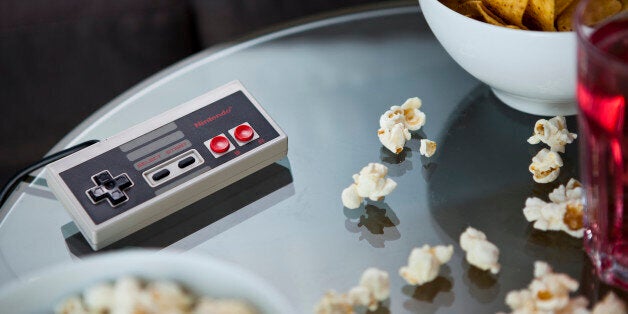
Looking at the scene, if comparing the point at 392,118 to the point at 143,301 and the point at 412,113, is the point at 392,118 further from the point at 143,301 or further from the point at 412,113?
the point at 143,301

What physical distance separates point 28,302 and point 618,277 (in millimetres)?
436

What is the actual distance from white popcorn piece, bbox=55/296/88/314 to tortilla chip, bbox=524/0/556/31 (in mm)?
448

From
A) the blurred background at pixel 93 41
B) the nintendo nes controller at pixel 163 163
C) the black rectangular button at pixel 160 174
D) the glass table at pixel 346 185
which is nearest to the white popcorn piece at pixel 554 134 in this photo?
the glass table at pixel 346 185

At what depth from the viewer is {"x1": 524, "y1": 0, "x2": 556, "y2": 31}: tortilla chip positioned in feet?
2.55

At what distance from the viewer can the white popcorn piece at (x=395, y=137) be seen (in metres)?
0.83

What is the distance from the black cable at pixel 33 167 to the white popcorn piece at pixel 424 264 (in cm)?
33

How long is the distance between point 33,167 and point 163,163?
0.14 m

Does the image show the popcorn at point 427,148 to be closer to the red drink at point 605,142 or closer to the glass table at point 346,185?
the glass table at point 346,185

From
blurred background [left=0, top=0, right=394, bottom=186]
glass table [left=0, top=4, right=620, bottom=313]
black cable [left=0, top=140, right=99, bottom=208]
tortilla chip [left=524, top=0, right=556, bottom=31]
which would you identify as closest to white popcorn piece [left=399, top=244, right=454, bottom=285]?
glass table [left=0, top=4, right=620, bottom=313]

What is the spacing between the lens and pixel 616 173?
2.23 feet

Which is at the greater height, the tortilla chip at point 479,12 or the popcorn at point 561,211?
the tortilla chip at point 479,12

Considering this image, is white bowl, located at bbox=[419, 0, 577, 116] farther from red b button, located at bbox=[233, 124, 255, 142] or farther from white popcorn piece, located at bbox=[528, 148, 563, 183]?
red b button, located at bbox=[233, 124, 255, 142]

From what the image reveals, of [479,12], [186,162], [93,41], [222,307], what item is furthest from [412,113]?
[93,41]

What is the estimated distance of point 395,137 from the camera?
2.72 ft
